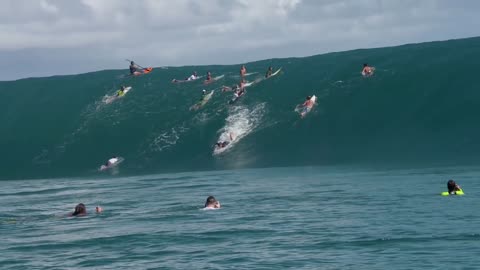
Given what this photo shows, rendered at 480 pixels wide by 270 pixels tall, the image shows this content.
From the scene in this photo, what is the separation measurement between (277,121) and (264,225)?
30.0 meters

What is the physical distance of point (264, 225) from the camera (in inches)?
933

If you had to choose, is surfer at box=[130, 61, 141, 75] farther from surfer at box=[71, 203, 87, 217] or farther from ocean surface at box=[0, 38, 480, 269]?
surfer at box=[71, 203, 87, 217]

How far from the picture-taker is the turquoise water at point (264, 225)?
61.6ft

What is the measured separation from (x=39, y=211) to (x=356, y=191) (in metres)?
11.6

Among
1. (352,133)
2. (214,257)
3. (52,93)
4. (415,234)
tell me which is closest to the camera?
(214,257)

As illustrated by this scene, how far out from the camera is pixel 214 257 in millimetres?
19234

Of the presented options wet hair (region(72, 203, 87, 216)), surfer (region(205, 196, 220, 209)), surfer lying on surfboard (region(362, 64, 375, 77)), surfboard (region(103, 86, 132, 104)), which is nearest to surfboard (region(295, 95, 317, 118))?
surfer lying on surfboard (region(362, 64, 375, 77))

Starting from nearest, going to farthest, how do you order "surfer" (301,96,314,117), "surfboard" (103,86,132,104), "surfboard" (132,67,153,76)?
"surfer" (301,96,314,117) < "surfboard" (103,86,132,104) < "surfboard" (132,67,153,76)

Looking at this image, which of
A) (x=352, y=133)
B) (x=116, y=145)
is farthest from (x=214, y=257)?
(x=116, y=145)

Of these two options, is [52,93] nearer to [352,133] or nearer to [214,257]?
[352,133]

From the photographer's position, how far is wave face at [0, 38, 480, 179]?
155 feet

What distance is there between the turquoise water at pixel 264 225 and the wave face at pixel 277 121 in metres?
9.03

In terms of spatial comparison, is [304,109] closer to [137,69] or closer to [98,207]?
[137,69]

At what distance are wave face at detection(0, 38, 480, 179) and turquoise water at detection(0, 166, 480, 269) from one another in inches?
356
